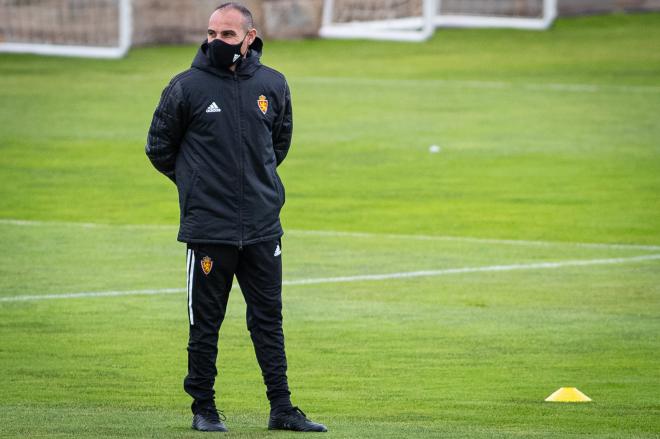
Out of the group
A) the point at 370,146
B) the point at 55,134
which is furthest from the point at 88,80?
the point at 370,146

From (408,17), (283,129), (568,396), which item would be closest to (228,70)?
(283,129)

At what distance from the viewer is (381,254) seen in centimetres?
1570

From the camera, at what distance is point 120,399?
938cm

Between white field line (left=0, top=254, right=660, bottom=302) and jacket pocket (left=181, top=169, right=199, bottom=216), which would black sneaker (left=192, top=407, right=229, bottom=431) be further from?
white field line (left=0, top=254, right=660, bottom=302)

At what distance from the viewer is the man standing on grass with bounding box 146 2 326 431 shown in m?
7.98

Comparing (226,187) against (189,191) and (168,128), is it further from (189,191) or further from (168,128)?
(168,128)

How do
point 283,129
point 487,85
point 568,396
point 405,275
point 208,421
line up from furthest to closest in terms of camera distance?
1. point 487,85
2. point 405,275
3. point 568,396
4. point 283,129
5. point 208,421

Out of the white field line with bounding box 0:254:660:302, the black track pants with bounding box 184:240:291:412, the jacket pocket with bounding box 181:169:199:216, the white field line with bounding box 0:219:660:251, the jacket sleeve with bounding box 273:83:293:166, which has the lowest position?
the white field line with bounding box 0:219:660:251

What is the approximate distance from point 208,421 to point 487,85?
72.9ft

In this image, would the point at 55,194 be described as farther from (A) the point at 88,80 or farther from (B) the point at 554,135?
(A) the point at 88,80

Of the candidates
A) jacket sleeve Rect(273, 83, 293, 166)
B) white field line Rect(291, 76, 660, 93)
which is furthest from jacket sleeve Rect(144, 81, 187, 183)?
white field line Rect(291, 76, 660, 93)

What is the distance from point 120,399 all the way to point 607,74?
22.8 meters

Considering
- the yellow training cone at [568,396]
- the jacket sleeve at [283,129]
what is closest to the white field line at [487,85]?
the yellow training cone at [568,396]

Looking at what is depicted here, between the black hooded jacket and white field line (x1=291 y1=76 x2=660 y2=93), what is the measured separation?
2140cm
